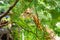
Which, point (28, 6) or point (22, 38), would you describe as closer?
point (28, 6)

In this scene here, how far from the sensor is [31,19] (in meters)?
0.71

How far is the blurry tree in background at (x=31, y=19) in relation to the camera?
652 mm

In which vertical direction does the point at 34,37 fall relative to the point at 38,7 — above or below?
below

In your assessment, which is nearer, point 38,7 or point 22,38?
point 38,7

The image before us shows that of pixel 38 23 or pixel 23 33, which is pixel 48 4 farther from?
pixel 23 33

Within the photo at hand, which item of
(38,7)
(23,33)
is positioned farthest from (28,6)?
(23,33)

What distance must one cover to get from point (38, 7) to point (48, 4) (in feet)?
0.13

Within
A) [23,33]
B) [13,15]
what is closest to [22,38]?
[23,33]

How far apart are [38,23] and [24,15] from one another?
0.25 ft

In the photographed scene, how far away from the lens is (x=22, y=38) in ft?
2.72

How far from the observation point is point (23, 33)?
79 centimetres

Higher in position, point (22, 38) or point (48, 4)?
point (48, 4)

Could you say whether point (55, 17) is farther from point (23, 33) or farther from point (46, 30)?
point (23, 33)

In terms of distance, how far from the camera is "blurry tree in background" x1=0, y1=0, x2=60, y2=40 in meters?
0.65
